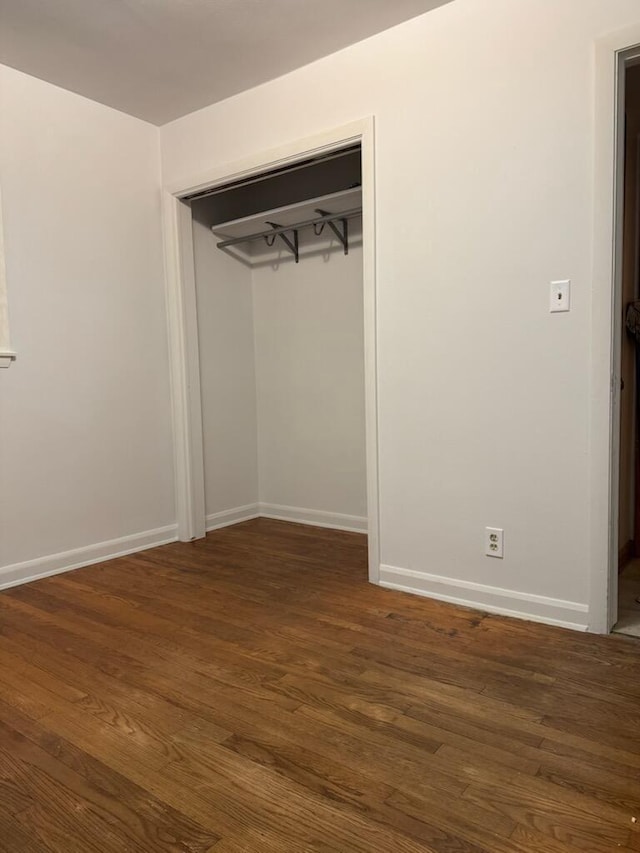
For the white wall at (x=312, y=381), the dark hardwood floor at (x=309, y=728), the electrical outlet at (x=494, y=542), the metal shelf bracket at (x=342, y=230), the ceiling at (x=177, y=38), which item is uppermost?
the ceiling at (x=177, y=38)

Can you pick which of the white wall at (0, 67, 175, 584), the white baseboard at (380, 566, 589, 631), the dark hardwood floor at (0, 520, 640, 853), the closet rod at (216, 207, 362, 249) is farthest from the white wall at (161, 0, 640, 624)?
the white wall at (0, 67, 175, 584)

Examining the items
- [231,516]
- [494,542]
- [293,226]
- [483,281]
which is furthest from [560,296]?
[231,516]

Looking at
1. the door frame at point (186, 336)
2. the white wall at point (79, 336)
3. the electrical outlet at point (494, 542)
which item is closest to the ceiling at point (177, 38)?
the white wall at point (79, 336)

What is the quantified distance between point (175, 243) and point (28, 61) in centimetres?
109

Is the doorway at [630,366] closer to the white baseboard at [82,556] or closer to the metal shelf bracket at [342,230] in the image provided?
the metal shelf bracket at [342,230]

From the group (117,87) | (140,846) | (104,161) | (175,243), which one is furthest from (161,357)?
(140,846)

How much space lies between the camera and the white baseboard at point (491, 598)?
217 cm

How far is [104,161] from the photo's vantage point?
321 cm

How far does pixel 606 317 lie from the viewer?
2025 mm

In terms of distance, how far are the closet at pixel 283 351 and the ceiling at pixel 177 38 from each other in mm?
690

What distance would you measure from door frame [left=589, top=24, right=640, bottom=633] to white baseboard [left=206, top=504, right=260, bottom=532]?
2396 millimetres

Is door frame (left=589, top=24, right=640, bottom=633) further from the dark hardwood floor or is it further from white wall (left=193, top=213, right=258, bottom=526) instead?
white wall (left=193, top=213, right=258, bottom=526)

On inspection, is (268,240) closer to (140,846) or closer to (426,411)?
(426,411)

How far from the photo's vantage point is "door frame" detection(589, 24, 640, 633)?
198 centimetres
